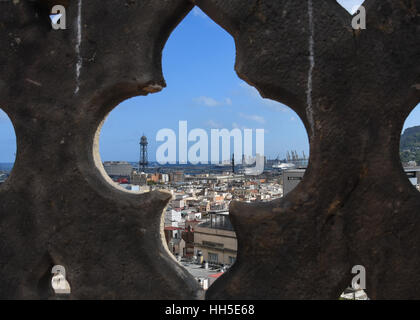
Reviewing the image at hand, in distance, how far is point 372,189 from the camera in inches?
100

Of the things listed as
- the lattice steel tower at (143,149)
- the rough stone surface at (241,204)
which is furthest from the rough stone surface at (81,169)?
the lattice steel tower at (143,149)

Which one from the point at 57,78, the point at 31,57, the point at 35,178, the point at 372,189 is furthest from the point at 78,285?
the point at 372,189

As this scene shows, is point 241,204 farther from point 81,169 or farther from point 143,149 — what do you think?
point 143,149

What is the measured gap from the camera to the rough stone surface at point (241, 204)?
2551mm

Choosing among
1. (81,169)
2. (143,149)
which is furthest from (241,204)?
(143,149)

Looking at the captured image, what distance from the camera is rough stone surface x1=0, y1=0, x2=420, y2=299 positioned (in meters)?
2.55

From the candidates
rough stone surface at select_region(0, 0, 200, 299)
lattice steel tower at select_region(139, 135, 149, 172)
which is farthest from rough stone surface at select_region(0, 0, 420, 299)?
lattice steel tower at select_region(139, 135, 149, 172)

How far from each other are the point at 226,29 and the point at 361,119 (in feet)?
3.72

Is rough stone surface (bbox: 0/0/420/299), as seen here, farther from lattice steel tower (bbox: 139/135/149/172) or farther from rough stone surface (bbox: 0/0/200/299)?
lattice steel tower (bbox: 139/135/149/172)

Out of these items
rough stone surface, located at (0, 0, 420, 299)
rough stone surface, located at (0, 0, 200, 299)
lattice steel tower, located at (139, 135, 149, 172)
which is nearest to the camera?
rough stone surface, located at (0, 0, 420, 299)

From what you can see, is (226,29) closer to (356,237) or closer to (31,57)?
(31,57)

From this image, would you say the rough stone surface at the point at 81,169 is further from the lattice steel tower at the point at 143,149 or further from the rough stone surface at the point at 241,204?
the lattice steel tower at the point at 143,149

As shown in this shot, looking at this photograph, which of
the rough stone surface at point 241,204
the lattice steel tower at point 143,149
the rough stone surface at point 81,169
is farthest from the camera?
the lattice steel tower at point 143,149
